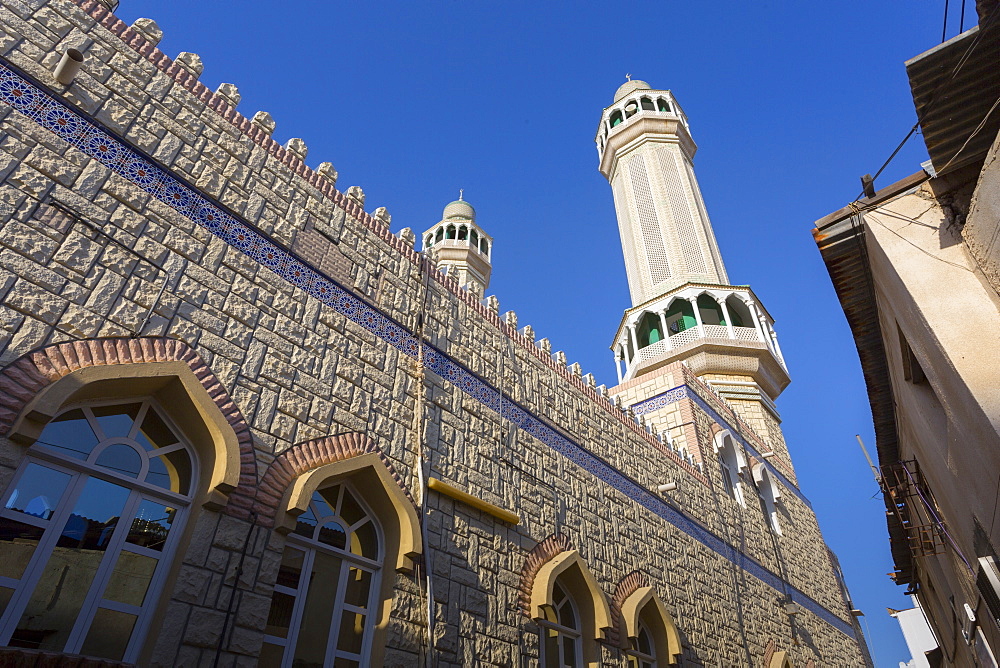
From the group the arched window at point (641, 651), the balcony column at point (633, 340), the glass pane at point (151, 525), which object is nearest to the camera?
the glass pane at point (151, 525)

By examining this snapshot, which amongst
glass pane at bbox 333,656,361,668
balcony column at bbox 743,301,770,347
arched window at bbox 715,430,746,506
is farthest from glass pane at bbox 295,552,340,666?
balcony column at bbox 743,301,770,347

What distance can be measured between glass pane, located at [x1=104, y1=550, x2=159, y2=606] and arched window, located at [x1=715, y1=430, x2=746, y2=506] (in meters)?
9.92

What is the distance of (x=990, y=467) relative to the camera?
4.17 meters

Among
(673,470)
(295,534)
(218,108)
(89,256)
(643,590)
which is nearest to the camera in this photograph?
(89,256)

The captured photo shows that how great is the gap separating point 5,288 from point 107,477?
3.93 feet

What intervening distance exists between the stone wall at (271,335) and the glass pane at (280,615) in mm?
195

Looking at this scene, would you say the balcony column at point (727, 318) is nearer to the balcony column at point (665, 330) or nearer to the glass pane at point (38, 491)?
the balcony column at point (665, 330)

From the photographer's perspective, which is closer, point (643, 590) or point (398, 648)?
point (398, 648)

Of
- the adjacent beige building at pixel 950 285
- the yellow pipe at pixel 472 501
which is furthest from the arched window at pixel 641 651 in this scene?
the adjacent beige building at pixel 950 285

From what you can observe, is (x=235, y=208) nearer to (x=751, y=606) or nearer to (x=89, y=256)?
(x=89, y=256)

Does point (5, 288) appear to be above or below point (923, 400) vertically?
below

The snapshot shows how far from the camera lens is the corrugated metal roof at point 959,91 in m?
4.28

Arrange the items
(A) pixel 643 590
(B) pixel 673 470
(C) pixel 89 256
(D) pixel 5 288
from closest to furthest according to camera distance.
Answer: (D) pixel 5 288 → (C) pixel 89 256 → (A) pixel 643 590 → (B) pixel 673 470

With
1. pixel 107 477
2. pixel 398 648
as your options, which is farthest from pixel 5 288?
pixel 398 648
